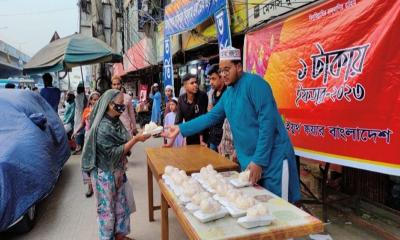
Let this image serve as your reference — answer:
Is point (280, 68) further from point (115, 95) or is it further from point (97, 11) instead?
point (97, 11)

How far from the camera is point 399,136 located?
9.27 feet

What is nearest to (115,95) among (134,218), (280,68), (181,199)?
(181,199)

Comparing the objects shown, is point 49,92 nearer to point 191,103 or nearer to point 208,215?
point 191,103

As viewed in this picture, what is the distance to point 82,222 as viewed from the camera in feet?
14.8

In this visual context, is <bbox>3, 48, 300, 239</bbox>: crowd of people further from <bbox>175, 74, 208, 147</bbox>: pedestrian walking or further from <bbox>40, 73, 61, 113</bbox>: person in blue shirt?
<bbox>40, 73, 61, 113</bbox>: person in blue shirt

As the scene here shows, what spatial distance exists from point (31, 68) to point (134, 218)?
190 inches

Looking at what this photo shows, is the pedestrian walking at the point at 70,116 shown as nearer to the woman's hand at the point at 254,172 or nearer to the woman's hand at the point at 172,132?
the woman's hand at the point at 172,132

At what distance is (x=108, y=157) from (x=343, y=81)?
247 cm

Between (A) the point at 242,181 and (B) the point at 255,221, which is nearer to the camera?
(B) the point at 255,221

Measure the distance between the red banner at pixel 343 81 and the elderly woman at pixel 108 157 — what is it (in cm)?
195

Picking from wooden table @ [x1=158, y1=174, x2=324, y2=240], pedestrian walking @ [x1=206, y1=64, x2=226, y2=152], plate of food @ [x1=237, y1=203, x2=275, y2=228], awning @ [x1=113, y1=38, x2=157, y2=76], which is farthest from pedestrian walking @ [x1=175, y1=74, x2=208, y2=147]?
awning @ [x1=113, y1=38, x2=157, y2=76]

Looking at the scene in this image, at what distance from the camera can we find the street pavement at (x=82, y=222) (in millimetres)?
3967

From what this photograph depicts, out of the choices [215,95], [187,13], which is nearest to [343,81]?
[215,95]

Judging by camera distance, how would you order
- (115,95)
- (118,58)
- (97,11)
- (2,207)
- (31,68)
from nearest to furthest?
(115,95), (2,207), (31,68), (118,58), (97,11)
